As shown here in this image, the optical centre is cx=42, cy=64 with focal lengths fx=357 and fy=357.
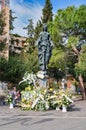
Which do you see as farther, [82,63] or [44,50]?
[82,63]

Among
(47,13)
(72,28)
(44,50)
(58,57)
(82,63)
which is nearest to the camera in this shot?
(44,50)

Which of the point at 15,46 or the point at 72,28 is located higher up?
the point at 15,46

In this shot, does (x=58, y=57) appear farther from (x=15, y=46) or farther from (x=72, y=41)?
(x=15, y=46)

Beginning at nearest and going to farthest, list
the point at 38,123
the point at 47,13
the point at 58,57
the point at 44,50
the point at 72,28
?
the point at 38,123 → the point at 44,50 → the point at 58,57 → the point at 72,28 → the point at 47,13

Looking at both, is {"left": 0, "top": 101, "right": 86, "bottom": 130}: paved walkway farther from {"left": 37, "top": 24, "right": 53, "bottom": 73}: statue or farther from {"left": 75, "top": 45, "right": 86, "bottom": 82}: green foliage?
{"left": 75, "top": 45, "right": 86, "bottom": 82}: green foliage

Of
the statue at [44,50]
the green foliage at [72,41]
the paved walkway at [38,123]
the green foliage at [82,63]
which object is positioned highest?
the green foliage at [72,41]

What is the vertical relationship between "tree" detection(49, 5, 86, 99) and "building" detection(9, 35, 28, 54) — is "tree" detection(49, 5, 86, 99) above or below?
below

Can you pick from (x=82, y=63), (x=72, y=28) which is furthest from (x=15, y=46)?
(x=82, y=63)

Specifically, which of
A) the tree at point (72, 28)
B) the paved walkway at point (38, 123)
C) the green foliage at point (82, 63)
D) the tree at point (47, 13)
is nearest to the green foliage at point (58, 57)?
the tree at point (72, 28)

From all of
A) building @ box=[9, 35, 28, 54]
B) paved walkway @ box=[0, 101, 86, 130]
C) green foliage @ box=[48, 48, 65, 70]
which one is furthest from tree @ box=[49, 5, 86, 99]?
building @ box=[9, 35, 28, 54]

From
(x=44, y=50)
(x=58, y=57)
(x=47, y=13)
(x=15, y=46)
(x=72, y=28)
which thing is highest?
(x=15, y=46)

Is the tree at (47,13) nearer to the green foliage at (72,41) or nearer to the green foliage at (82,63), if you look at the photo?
the green foliage at (72,41)

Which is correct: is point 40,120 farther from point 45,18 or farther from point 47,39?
point 45,18

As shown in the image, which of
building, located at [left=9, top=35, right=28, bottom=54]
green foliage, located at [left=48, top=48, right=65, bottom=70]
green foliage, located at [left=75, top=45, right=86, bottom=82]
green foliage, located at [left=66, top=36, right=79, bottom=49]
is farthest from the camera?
building, located at [left=9, top=35, right=28, bottom=54]
